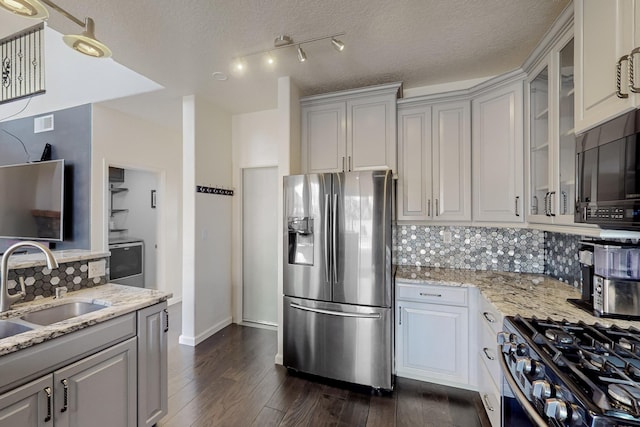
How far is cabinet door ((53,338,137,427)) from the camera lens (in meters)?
1.30

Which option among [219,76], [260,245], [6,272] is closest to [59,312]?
[6,272]

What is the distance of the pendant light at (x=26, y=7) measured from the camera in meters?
1.24

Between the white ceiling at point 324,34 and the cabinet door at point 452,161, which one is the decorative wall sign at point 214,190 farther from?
the cabinet door at point 452,161

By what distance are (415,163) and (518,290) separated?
1324mm

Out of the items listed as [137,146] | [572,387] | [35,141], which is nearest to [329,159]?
[572,387]

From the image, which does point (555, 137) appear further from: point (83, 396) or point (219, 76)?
point (83, 396)

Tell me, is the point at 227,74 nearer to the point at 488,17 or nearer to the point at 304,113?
the point at 304,113

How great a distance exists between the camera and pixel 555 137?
1744 mm

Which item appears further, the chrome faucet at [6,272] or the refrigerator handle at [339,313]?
the refrigerator handle at [339,313]

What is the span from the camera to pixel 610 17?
3.84 feet

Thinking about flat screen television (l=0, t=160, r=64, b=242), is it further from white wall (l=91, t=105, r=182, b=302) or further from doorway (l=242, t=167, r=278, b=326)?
doorway (l=242, t=167, r=278, b=326)

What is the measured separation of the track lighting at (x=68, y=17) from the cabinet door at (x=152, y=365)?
1.52m

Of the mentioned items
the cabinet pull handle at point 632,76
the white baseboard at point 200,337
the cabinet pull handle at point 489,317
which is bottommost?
the white baseboard at point 200,337

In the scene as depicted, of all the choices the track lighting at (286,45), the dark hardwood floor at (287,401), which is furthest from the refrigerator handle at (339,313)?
the track lighting at (286,45)
